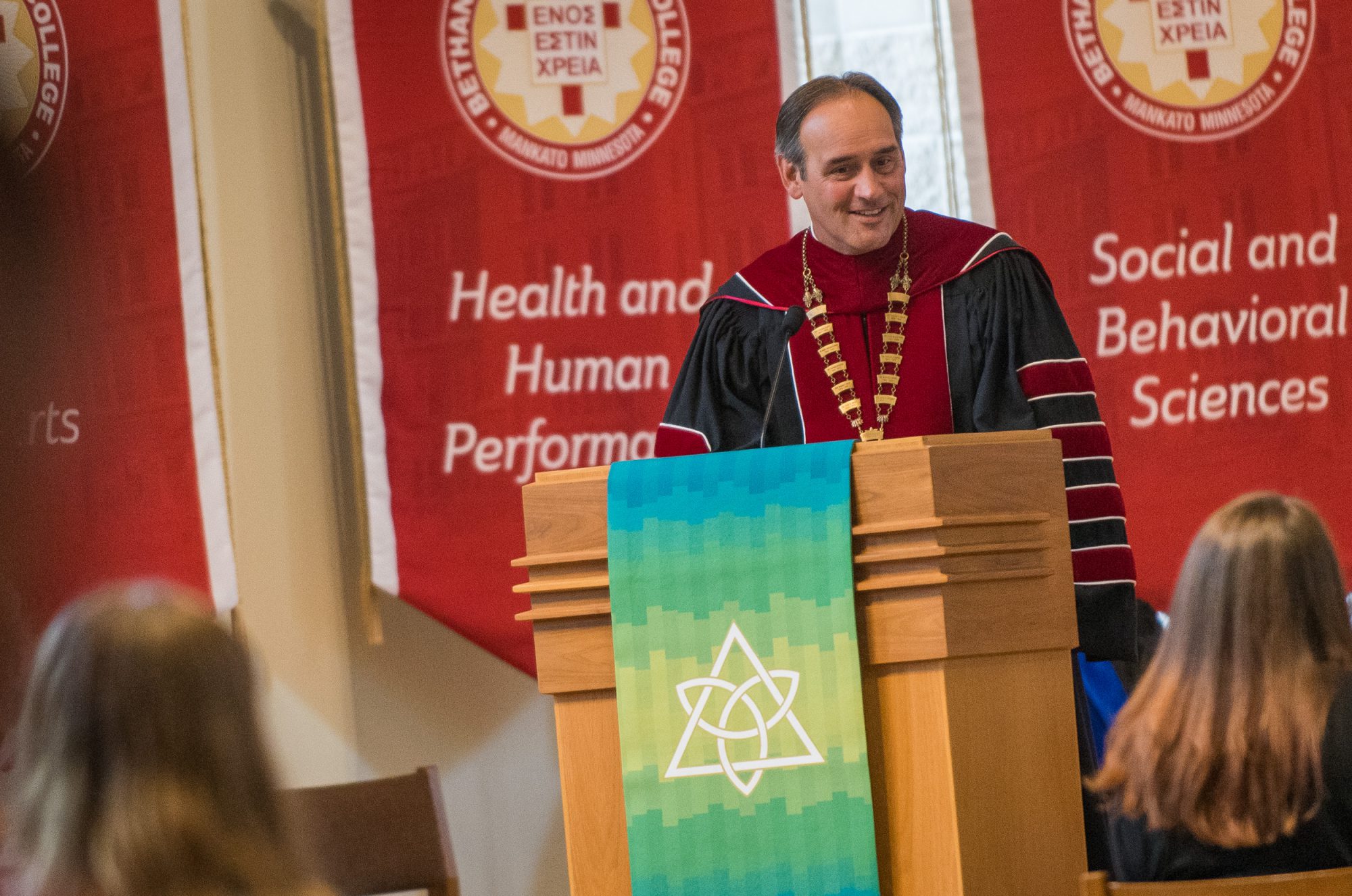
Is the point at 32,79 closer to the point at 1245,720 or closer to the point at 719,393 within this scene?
the point at 719,393

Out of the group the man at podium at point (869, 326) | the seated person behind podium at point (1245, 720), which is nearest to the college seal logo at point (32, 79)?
the man at podium at point (869, 326)

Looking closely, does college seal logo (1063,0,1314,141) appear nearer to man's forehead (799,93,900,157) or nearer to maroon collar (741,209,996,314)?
maroon collar (741,209,996,314)

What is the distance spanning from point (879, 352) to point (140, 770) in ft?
6.66

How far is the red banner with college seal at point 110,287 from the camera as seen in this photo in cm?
439

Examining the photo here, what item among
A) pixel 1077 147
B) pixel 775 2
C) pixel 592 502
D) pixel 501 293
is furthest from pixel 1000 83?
pixel 592 502

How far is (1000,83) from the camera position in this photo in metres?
4.55

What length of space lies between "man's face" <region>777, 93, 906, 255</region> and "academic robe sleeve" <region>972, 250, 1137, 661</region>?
0.24 metres

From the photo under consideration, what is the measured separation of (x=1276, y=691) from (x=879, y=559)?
605mm

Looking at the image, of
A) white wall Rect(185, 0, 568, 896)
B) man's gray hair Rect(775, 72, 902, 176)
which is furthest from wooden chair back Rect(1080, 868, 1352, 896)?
white wall Rect(185, 0, 568, 896)

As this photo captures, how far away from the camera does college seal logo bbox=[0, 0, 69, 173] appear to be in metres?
4.40

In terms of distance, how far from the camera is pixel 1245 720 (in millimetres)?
2221

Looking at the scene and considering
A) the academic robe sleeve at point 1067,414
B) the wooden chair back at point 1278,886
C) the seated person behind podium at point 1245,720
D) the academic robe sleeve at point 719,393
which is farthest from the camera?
the academic robe sleeve at point 719,393

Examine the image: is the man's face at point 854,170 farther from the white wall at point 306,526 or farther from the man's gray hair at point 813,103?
the white wall at point 306,526

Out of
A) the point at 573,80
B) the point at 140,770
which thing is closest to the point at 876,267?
the point at 573,80
